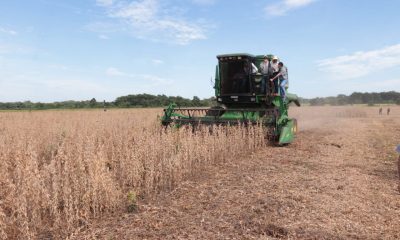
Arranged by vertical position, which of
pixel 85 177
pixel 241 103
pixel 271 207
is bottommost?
pixel 271 207

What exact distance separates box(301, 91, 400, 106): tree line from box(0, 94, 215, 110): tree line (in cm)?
1407

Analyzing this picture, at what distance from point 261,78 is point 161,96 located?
42.0 metres

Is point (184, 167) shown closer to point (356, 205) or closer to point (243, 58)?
point (356, 205)

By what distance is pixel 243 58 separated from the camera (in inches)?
442

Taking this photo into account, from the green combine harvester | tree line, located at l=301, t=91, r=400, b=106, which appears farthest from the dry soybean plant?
tree line, located at l=301, t=91, r=400, b=106

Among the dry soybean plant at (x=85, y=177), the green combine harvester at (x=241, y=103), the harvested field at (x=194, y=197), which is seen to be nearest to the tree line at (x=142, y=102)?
the green combine harvester at (x=241, y=103)

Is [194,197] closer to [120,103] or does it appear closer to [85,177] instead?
[85,177]

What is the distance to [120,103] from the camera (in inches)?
1925

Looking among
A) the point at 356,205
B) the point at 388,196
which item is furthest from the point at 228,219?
the point at 388,196

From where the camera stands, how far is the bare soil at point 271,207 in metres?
3.75

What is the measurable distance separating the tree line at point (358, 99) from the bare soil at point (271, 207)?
103 feet

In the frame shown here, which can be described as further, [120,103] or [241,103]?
[120,103]

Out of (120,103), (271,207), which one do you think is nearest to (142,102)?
(120,103)

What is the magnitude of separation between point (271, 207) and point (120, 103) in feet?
151
